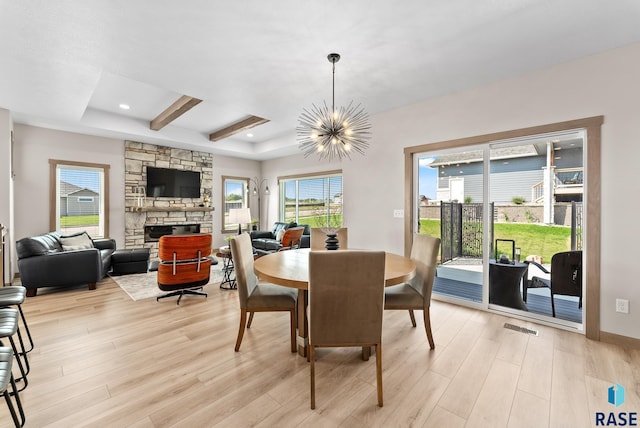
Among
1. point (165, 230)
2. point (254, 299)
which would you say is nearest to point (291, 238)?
point (254, 299)

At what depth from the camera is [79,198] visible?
528cm

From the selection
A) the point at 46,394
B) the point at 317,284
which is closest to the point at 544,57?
the point at 317,284

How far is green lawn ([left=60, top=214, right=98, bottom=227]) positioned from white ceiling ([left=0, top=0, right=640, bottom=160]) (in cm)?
219

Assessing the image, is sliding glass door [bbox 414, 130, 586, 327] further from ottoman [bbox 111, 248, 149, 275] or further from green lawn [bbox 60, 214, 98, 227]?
green lawn [bbox 60, 214, 98, 227]

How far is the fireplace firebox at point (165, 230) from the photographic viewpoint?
6029 millimetres

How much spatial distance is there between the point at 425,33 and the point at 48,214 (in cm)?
644

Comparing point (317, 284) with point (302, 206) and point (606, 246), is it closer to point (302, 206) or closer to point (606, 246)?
point (606, 246)

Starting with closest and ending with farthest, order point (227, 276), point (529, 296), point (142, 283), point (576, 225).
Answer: point (576, 225), point (529, 296), point (142, 283), point (227, 276)

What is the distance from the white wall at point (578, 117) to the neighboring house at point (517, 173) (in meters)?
0.32

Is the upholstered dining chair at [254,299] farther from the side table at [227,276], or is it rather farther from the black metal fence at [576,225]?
the black metal fence at [576,225]

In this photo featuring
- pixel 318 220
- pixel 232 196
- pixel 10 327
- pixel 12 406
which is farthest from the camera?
pixel 232 196

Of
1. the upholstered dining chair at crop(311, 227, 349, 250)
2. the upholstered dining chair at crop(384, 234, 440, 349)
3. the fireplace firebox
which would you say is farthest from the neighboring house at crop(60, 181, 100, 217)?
the upholstered dining chair at crop(384, 234, 440, 349)

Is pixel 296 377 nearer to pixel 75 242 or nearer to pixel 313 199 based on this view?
pixel 75 242

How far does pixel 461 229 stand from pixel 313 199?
3.90m
